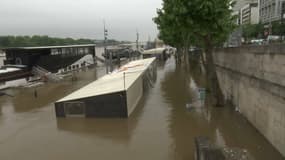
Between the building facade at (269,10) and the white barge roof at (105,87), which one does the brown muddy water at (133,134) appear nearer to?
the white barge roof at (105,87)

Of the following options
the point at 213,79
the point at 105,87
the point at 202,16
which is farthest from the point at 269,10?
the point at 105,87

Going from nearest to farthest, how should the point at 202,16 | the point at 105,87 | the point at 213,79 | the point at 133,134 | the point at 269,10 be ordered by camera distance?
the point at 133,134
the point at 202,16
the point at 213,79
the point at 105,87
the point at 269,10

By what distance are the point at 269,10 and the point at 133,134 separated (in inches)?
3013

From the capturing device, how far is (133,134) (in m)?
10.1

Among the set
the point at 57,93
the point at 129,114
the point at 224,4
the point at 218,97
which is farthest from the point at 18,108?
the point at 224,4

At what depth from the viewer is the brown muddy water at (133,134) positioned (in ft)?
27.2

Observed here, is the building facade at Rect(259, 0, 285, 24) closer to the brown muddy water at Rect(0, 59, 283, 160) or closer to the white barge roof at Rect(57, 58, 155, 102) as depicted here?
the white barge roof at Rect(57, 58, 155, 102)

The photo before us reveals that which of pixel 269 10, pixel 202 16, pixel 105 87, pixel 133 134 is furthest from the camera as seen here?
pixel 269 10

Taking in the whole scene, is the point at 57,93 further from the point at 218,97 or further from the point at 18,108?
the point at 218,97

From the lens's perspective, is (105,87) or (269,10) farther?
(269,10)

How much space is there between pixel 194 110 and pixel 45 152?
7.79m

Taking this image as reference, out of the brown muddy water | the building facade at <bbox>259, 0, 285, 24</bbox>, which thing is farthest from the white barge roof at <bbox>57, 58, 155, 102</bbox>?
the building facade at <bbox>259, 0, 285, 24</bbox>

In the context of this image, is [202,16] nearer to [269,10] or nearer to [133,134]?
[133,134]

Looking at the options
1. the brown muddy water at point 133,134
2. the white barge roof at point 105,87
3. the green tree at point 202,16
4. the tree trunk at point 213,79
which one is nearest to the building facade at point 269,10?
the tree trunk at point 213,79
